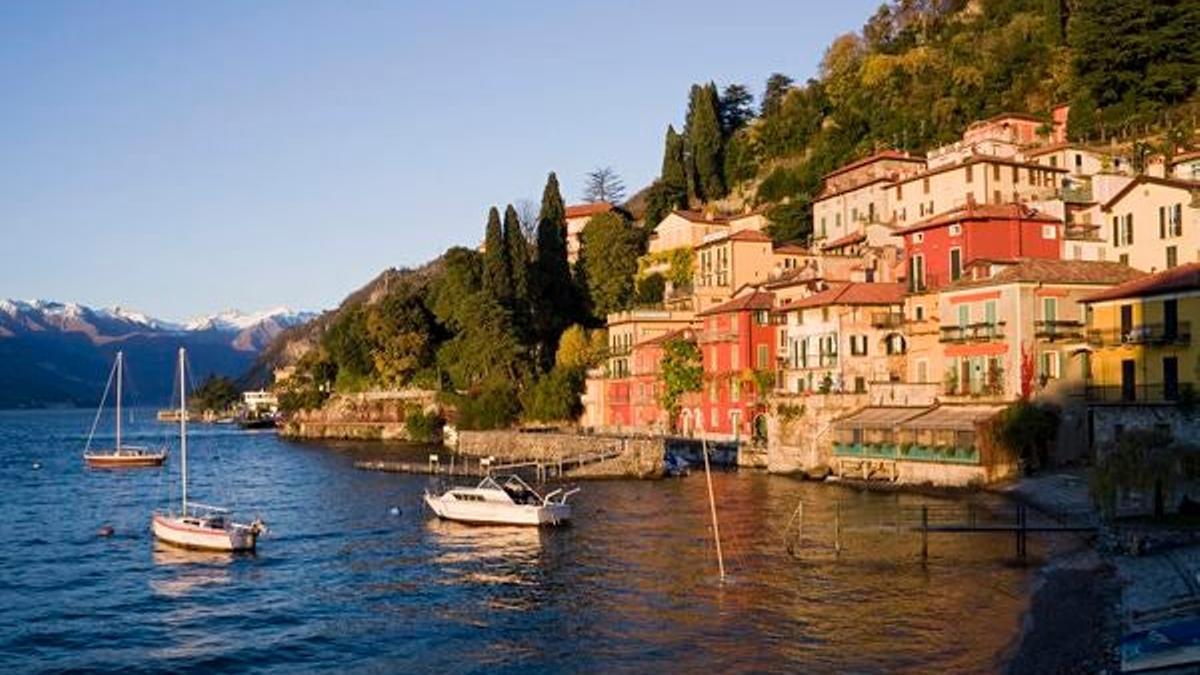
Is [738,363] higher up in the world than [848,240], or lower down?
lower down

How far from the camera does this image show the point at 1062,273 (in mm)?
60906

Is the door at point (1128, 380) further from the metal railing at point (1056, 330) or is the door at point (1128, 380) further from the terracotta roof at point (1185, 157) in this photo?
the terracotta roof at point (1185, 157)

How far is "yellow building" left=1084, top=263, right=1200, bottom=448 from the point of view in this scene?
165 ft

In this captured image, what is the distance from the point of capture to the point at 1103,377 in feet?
181

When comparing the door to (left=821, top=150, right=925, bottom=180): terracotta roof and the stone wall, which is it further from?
(left=821, top=150, right=925, bottom=180): terracotta roof

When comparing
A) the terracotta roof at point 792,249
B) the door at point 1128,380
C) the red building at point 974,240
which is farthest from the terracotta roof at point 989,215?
the terracotta roof at point 792,249

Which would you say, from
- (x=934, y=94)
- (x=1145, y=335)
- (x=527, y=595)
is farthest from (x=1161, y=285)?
(x=934, y=94)

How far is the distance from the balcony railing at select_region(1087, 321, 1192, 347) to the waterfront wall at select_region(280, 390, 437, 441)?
277ft

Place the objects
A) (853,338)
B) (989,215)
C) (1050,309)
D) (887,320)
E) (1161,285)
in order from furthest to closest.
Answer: (853,338), (887,320), (989,215), (1050,309), (1161,285)

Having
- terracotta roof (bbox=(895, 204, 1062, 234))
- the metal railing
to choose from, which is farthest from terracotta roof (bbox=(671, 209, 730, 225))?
the metal railing

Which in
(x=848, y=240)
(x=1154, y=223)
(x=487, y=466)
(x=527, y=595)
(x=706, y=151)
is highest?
Result: (x=706, y=151)

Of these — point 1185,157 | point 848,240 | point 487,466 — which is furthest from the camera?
point 848,240

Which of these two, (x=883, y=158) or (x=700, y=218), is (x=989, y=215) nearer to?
(x=883, y=158)

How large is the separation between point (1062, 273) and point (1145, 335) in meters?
9.58
